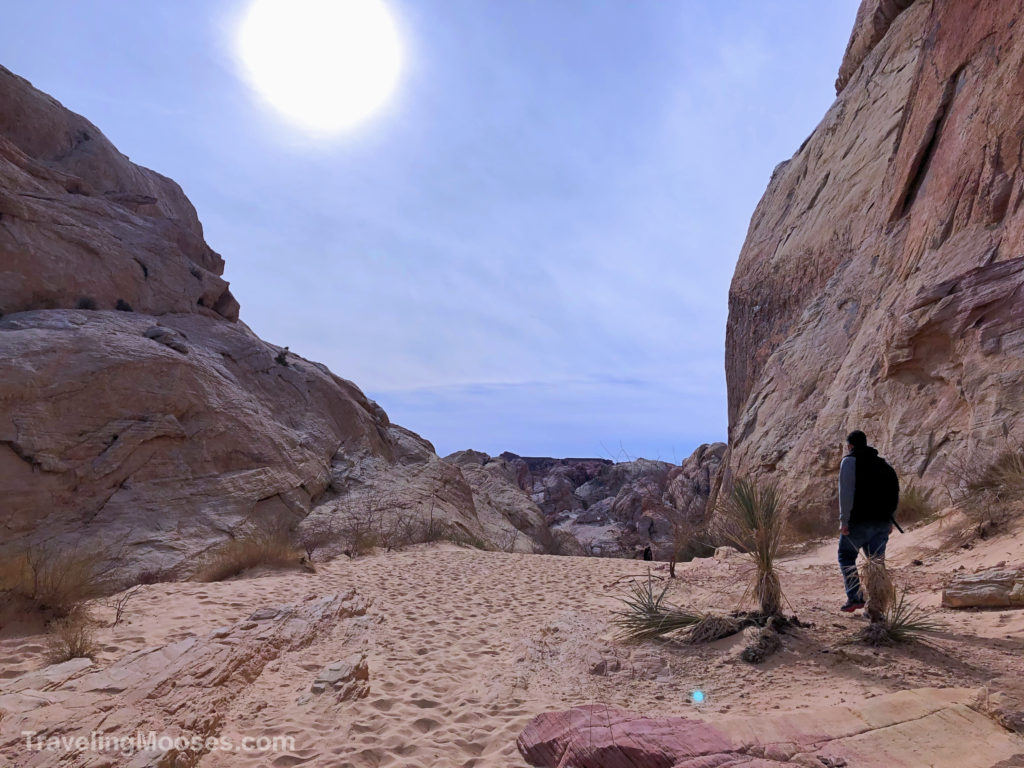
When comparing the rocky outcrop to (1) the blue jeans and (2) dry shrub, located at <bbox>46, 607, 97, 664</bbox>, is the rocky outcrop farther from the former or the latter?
(1) the blue jeans

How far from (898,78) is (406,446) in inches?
707

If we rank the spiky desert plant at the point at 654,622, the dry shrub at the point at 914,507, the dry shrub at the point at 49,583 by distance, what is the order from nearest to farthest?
the spiky desert plant at the point at 654,622, the dry shrub at the point at 49,583, the dry shrub at the point at 914,507

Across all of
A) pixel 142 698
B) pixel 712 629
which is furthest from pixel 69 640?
pixel 712 629

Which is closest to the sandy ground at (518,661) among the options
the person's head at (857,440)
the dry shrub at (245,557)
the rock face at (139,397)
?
the dry shrub at (245,557)

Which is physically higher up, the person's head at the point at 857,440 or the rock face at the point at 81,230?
the rock face at the point at 81,230

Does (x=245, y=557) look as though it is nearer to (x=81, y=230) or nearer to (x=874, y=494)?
(x=874, y=494)

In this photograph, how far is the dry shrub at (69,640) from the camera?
4.48 meters

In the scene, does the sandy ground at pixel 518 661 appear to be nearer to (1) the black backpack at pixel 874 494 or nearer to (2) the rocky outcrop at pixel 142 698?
(2) the rocky outcrop at pixel 142 698

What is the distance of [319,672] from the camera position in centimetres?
453

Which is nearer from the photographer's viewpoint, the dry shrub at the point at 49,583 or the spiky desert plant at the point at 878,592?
the spiky desert plant at the point at 878,592

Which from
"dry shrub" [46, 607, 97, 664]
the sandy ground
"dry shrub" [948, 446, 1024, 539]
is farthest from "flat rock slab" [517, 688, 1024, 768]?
"dry shrub" [948, 446, 1024, 539]

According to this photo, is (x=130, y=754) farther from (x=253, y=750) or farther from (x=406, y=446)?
(x=406, y=446)

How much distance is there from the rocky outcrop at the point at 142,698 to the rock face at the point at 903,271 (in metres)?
8.68

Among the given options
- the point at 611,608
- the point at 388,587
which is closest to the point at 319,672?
the point at 611,608
